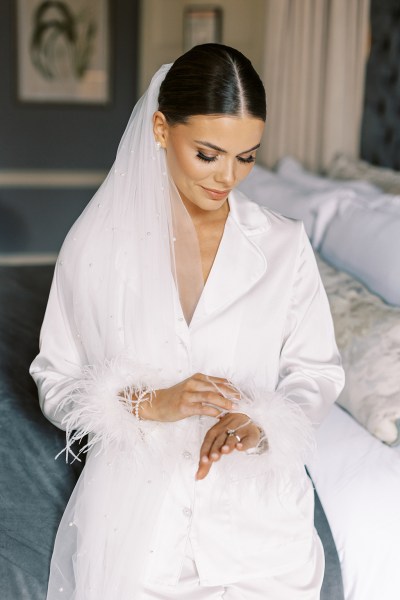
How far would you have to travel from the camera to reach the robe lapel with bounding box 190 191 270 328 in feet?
5.68

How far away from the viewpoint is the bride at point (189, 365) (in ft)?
5.10

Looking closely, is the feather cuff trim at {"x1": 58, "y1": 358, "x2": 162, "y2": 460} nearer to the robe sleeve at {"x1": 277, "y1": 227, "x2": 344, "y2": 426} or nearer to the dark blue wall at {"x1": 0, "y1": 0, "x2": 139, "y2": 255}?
the robe sleeve at {"x1": 277, "y1": 227, "x2": 344, "y2": 426}

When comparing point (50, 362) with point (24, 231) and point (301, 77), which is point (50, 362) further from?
point (24, 231)

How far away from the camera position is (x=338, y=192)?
303cm

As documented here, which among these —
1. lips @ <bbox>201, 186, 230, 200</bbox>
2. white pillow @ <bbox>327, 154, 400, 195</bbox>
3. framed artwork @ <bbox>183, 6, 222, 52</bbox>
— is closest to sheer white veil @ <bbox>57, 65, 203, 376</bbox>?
lips @ <bbox>201, 186, 230, 200</bbox>

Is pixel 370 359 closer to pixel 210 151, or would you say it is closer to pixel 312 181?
pixel 210 151

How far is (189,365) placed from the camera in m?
1.69

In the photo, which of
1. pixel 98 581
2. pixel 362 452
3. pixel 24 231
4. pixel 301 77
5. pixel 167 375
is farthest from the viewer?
pixel 24 231

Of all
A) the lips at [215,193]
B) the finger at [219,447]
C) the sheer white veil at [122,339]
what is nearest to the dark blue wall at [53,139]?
the sheer white veil at [122,339]

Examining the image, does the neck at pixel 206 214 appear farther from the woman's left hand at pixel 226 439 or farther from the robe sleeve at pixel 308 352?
the woman's left hand at pixel 226 439

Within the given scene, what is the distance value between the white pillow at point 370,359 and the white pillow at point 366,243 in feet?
0.33

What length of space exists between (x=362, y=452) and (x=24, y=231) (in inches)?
180

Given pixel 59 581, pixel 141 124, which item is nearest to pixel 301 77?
pixel 141 124

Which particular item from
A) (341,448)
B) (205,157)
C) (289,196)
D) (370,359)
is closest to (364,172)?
(289,196)
